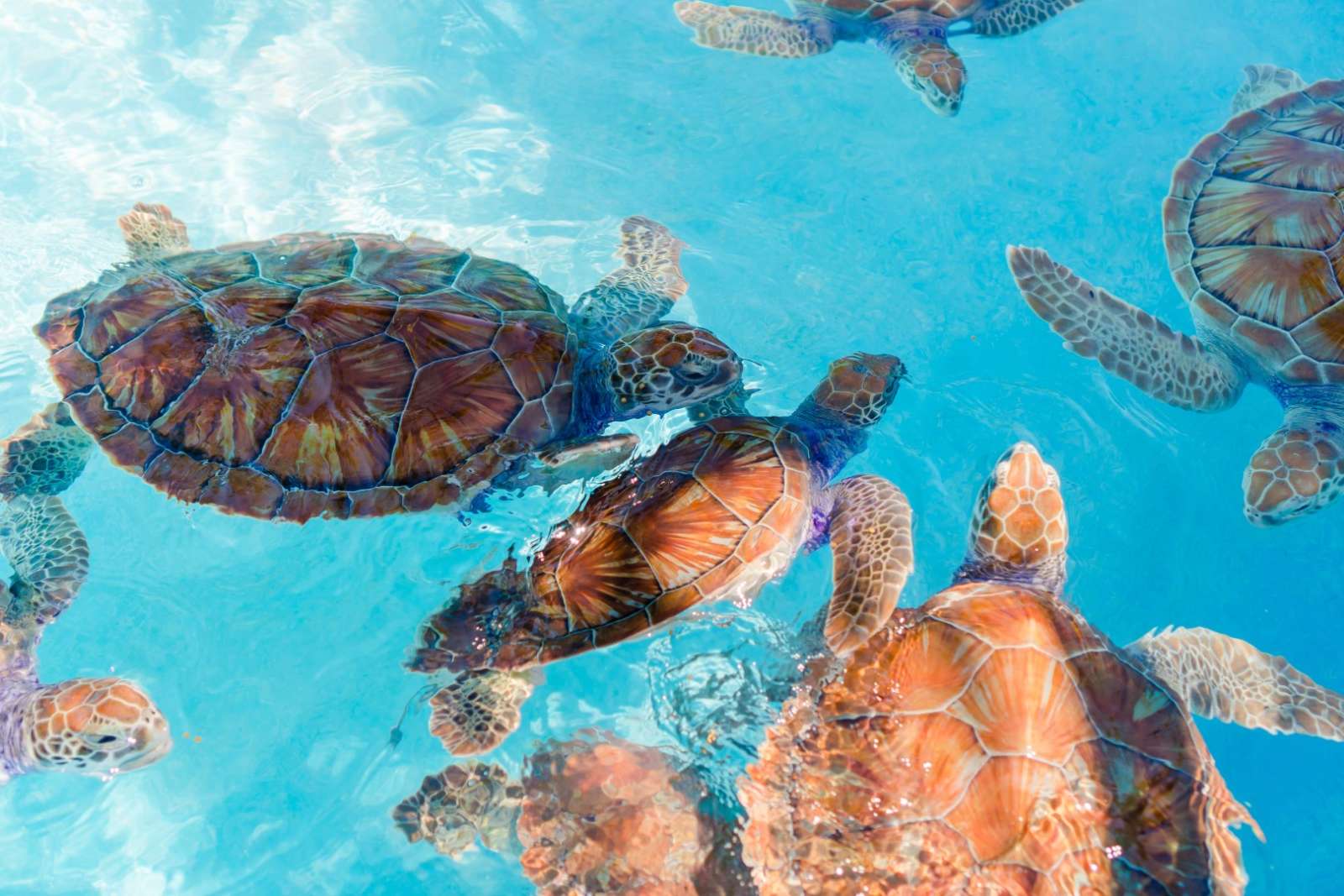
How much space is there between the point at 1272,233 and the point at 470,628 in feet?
15.8

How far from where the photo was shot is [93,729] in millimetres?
3541

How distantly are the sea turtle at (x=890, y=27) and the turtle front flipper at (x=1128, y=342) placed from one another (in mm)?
1605

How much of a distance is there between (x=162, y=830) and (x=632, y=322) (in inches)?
136

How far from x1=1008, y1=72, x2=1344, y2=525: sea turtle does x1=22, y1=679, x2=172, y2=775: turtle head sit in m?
5.01

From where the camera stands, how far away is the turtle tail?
3.56 meters

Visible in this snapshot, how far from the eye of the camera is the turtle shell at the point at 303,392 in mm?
3652

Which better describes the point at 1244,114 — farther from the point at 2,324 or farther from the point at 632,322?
the point at 2,324

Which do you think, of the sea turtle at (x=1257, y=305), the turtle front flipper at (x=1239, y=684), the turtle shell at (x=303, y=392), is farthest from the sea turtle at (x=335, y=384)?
the turtle front flipper at (x=1239, y=684)

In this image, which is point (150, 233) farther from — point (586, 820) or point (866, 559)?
point (866, 559)

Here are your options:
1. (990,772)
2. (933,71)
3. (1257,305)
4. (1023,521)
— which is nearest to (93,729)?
(990,772)

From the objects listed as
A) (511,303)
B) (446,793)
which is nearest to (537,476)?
(511,303)

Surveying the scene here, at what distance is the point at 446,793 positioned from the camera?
377 cm

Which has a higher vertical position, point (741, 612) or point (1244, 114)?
point (1244, 114)

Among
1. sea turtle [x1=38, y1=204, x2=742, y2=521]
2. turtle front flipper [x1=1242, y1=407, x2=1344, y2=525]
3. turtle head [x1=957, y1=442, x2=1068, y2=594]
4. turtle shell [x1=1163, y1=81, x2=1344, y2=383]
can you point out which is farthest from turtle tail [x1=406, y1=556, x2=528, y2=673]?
turtle shell [x1=1163, y1=81, x2=1344, y2=383]
